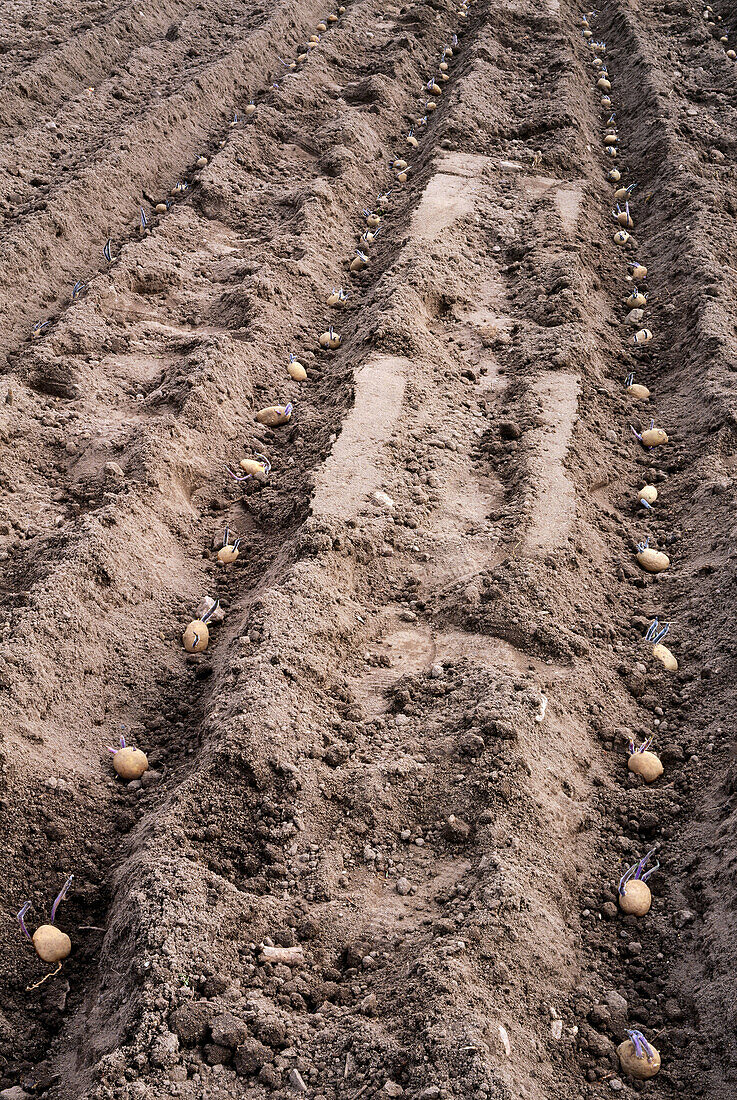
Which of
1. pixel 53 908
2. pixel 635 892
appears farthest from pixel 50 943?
pixel 635 892

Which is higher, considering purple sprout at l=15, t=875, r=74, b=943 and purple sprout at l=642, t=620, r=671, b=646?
purple sprout at l=642, t=620, r=671, b=646

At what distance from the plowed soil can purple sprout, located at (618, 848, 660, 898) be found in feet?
0.13

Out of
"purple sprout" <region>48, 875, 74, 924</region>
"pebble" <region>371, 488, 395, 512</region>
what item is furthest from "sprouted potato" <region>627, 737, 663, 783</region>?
"purple sprout" <region>48, 875, 74, 924</region>

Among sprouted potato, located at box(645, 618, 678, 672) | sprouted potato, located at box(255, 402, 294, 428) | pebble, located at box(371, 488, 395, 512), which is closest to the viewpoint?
sprouted potato, located at box(645, 618, 678, 672)

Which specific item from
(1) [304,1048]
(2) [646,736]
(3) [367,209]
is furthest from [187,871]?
(3) [367,209]

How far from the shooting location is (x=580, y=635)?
131 inches

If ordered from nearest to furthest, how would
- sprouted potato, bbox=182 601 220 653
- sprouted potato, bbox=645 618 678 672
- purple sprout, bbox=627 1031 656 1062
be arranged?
purple sprout, bbox=627 1031 656 1062
sprouted potato, bbox=645 618 678 672
sprouted potato, bbox=182 601 220 653

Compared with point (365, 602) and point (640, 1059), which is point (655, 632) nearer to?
point (365, 602)

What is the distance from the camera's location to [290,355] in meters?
4.83

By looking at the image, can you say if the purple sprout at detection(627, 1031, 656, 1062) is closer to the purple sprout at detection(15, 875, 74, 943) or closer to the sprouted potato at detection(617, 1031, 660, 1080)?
the sprouted potato at detection(617, 1031, 660, 1080)

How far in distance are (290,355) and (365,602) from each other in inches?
75.6

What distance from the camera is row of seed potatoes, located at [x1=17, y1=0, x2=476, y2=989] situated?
264 centimetres

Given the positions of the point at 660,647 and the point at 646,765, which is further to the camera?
the point at 660,647

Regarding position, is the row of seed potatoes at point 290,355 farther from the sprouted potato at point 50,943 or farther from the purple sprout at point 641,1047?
the purple sprout at point 641,1047
